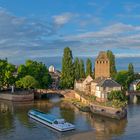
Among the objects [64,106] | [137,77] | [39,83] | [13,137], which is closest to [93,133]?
[13,137]

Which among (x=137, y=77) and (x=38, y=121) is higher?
(x=137, y=77)

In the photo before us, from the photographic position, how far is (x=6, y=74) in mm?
122750

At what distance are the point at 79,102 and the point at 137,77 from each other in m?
51.0

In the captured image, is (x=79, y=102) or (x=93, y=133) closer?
(x=93, y=133)

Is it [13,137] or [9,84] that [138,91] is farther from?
[13,137]

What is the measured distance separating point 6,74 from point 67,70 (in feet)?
67.6

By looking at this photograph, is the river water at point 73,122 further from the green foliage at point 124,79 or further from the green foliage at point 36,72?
the green foliage at point 124,79

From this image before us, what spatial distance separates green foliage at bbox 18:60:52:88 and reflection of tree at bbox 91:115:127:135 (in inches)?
1794

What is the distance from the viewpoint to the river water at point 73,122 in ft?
216

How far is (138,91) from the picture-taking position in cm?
13362

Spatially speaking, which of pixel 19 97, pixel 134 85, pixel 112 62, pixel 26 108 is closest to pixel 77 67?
pixel 112 62

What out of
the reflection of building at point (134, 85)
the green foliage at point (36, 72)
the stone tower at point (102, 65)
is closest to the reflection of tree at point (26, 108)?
the green foliage at point (36, 72)

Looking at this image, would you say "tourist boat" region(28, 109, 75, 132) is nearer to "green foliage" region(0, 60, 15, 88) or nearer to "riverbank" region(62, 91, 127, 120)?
"riverbank" region(62, 91, 127, 120)

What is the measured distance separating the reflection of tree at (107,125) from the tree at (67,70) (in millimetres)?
45111
